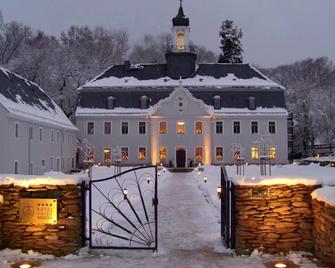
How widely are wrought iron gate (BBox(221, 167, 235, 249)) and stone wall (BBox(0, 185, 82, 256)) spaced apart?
303cm

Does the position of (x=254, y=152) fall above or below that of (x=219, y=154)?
above

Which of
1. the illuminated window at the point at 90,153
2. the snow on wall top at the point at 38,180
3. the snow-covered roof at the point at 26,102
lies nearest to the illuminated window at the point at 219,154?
the illuminated window at the point at 90,153

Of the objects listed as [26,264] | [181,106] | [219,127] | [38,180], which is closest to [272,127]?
[219,127]

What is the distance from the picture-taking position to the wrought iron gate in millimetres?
9828

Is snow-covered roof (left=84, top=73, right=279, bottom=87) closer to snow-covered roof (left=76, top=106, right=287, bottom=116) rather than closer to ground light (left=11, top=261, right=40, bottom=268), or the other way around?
snow-covered roof (left=76, top=106, right=287, bottom=116)

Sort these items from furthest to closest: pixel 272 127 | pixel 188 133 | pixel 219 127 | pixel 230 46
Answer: pixel 230 46, pixel 272 127, pixel 219 127, pixel 188 133

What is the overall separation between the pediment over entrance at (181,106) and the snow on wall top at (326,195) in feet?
131

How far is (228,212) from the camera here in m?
10.2

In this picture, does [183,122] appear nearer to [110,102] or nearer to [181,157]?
[181,157]

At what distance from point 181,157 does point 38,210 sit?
40.6 metres

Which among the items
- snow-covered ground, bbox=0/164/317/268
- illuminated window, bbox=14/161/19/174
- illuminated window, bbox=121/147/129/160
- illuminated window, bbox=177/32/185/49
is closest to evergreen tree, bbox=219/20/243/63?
illuminated window, bbox=177/32/185/49

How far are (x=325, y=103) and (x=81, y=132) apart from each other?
32.6 meters

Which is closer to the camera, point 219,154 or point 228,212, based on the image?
point 228,212

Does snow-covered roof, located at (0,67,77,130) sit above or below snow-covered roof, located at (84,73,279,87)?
below
